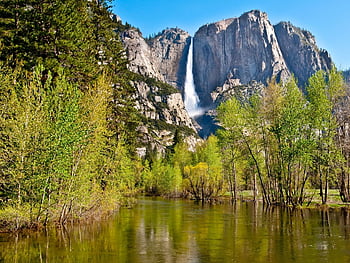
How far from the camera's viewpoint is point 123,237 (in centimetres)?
2122

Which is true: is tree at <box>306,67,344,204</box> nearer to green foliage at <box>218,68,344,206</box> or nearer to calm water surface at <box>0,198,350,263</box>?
green foliage at <box>218,68,344,206</box>

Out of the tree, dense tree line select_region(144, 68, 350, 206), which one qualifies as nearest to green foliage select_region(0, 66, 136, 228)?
dense tree line select_region(144, 68, 350, 206)

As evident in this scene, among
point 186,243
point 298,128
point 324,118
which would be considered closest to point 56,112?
point 186,243

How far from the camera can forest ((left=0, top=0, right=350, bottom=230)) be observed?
824 inches

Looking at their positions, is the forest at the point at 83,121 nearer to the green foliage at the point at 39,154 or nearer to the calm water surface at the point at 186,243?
the green foliage at the point at 39,154

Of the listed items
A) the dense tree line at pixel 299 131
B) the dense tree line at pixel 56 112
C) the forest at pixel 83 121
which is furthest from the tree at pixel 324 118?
the dense tree line at pixel 56 112

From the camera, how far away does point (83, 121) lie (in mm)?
25188

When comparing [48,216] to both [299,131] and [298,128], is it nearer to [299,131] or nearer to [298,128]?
[299,131]

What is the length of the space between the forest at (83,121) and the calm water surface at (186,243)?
2.89m

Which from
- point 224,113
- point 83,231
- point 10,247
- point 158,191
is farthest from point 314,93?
point 158,191

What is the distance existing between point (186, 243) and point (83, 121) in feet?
39.0

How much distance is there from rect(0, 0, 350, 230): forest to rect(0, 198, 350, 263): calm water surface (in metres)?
2.89

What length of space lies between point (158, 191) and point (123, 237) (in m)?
65.2

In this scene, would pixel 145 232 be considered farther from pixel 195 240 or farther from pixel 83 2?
pixel 83 2
